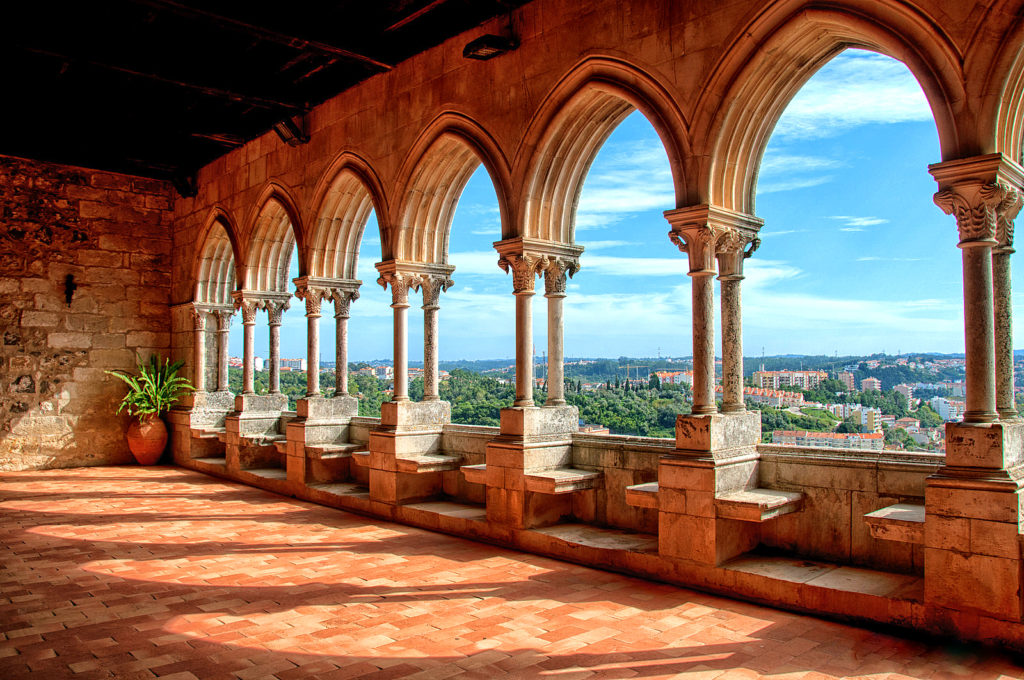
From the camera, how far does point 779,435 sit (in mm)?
4723

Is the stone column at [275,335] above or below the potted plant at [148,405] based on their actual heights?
above

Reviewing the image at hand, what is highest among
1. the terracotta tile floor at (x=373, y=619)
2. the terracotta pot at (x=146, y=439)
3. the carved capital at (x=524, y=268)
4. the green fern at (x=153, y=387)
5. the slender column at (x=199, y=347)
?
the carved capital at (x=524, y=268)

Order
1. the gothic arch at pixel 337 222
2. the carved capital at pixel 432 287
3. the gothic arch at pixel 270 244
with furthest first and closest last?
the gothic arch at pixel 270 244 → the gothic arch at pixel 337 222 → the carved capital at pixel 432 287

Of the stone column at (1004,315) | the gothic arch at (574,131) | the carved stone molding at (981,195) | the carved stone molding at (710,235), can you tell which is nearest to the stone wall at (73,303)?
the gothic arch at (574,131)

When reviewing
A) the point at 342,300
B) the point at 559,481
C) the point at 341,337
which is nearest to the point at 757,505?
the point at 559,481

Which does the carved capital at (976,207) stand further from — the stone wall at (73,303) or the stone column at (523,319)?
the stone wall at (73,303)

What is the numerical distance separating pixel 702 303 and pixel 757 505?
1.25m

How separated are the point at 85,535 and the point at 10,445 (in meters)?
4.63

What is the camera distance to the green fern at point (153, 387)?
1005 centimetres

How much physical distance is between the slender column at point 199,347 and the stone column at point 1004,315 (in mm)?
9180

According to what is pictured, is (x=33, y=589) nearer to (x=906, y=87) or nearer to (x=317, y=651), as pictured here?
(x=317, y=651)

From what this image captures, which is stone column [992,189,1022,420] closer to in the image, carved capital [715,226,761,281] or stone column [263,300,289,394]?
carved capital [715,226,761,281]

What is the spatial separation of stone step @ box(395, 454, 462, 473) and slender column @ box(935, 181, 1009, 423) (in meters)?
3.97

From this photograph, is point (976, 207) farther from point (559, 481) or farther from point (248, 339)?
point (248, 339)
